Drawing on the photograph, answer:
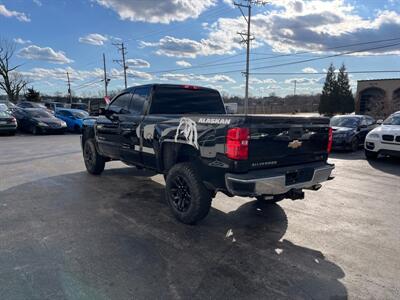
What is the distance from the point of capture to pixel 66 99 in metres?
71.0

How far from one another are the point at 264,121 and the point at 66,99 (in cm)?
7489

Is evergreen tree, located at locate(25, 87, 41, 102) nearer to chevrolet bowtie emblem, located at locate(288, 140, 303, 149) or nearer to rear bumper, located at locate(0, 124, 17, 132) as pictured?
rear bumper, located at locate(0, 124, 17, 132)

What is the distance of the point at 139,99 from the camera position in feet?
18.0

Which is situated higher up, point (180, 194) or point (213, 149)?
point (213, 149)

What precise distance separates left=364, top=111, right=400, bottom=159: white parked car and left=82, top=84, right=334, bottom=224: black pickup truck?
18.9 feet

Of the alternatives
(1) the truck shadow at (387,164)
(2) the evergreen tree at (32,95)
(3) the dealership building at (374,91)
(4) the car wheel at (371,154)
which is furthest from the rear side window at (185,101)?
(2) the evergreen tree at (32,95)

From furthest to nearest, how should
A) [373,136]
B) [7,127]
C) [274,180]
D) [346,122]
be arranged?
[7,127], [346,122], [373,136], [274,180]

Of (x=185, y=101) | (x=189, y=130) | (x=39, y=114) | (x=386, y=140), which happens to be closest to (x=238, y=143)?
(x=189, y=130)

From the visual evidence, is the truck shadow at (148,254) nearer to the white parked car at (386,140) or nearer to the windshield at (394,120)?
the white parked car at (386,140)

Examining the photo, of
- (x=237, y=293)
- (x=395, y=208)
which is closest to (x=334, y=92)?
(x=395, y=208)

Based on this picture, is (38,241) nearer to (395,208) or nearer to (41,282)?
(41,282)

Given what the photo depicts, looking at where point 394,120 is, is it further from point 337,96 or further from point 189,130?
point 337,96

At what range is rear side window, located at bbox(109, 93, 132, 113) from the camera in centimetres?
581

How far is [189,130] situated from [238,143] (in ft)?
2.78
